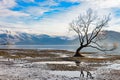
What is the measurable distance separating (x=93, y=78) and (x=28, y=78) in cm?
745

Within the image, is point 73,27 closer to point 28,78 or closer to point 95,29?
point 95,29

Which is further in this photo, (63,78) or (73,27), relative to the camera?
(73,27)

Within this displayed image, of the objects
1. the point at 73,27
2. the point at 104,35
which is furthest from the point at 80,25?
the point at 104,35

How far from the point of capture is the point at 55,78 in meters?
27.7

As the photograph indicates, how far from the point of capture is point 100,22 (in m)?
74.2

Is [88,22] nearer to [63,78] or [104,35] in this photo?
[104,35]

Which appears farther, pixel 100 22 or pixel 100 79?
pixel 100 22

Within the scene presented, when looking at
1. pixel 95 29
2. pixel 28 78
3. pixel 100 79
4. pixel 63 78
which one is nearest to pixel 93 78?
pixel 100 79

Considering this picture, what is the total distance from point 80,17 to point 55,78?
50517 mm

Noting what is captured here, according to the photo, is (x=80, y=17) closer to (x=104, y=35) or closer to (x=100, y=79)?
(x=104, y=35)

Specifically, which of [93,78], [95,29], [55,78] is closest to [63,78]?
[55,78]

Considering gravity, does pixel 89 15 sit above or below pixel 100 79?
above

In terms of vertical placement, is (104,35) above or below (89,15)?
below

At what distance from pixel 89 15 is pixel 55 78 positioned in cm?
5013
